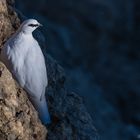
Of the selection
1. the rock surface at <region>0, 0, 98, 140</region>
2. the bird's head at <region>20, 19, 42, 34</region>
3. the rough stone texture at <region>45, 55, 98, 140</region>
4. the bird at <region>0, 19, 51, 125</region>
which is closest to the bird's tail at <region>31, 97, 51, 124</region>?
the bird at <region>0, 19, 51, 125</region>

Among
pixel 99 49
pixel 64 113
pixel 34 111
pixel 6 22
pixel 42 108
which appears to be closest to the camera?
pixel 34 111

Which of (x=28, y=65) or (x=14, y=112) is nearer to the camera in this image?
(x=14, y=112)

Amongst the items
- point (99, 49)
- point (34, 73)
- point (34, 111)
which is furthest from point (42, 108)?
point (99, 49)

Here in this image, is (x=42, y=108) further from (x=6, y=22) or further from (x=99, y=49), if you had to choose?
(x=99, y=49)

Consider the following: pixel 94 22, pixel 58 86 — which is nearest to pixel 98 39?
pixel 94 22

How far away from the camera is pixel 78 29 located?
20.6 metres

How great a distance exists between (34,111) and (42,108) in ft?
0.88

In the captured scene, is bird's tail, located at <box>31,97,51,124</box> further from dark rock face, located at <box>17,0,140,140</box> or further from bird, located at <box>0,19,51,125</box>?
dark rock face, located at <box>17,0,140,140</box>

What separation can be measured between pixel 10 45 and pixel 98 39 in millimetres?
12673

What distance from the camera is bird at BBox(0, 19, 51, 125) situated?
8.02 meters

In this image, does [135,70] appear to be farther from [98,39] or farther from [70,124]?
[70,124]

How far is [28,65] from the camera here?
8.06m

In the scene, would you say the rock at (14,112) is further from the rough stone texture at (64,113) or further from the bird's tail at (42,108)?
the rough stone texture at (64,113)

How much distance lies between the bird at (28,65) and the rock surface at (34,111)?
7.1 inches
